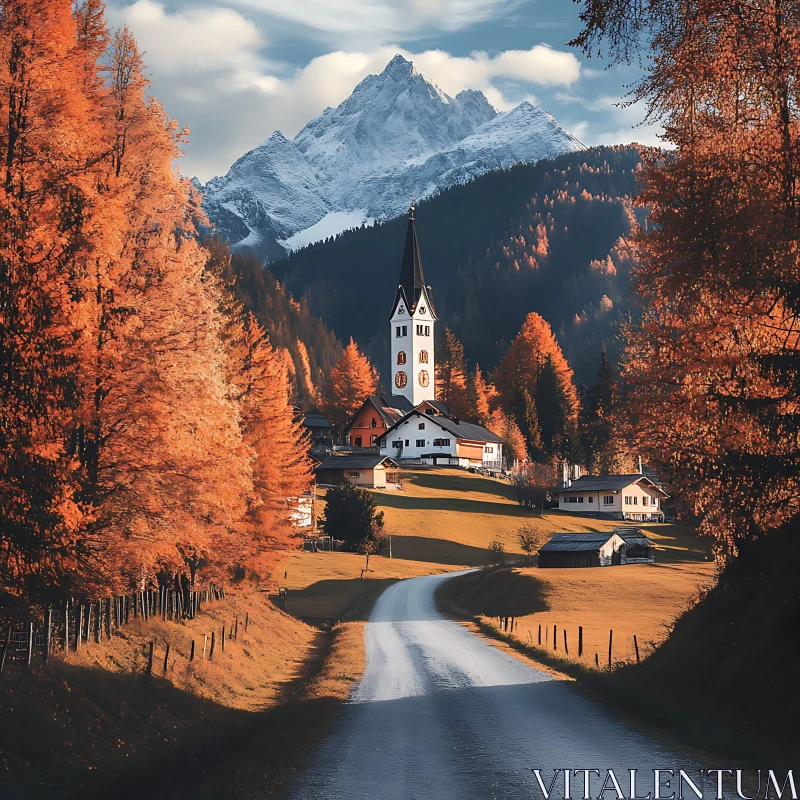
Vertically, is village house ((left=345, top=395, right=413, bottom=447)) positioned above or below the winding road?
above

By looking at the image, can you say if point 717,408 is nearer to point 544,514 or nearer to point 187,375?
point 187,375

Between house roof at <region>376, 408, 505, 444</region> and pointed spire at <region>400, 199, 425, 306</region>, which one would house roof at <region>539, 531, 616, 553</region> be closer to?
house roof at <region>376, 408, 505, 444</region>

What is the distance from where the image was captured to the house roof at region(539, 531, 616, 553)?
74312 mm

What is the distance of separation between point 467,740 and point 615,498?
97915 millimetres

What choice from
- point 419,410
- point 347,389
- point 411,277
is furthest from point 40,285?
point 411,277

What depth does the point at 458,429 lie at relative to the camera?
13150 centimetres

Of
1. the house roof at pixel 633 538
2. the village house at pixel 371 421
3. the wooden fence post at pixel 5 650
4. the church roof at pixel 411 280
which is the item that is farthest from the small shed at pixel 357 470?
the wooden fence post at pixel 5 650

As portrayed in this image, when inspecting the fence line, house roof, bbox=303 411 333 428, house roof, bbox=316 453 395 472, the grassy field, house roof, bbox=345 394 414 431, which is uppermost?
house roof, bbox=345 394 414 431

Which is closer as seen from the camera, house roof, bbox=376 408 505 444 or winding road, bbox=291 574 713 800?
winding road, bbox=291 574 713 800

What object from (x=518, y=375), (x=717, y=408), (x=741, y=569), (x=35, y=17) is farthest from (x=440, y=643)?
(x=518, y=375)

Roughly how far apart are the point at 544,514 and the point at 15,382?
93.8m

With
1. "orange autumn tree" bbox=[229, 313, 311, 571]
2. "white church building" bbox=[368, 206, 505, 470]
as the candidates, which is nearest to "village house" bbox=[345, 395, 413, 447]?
"white church building" bbox=[368, 206, 505, 470]

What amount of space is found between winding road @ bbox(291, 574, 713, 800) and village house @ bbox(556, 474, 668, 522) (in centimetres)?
8626

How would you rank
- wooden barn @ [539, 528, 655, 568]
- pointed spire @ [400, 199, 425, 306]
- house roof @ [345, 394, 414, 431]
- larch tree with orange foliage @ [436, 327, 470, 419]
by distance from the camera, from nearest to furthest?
1. wooden barn @ [539, 528, 655, 568]
2. house roof @ [345, 394, 414, 431]
3. larch tree with orange foliage @ [436, 327, 470, 419]
4. pointed spire @ [400, 199, 425, 306]
